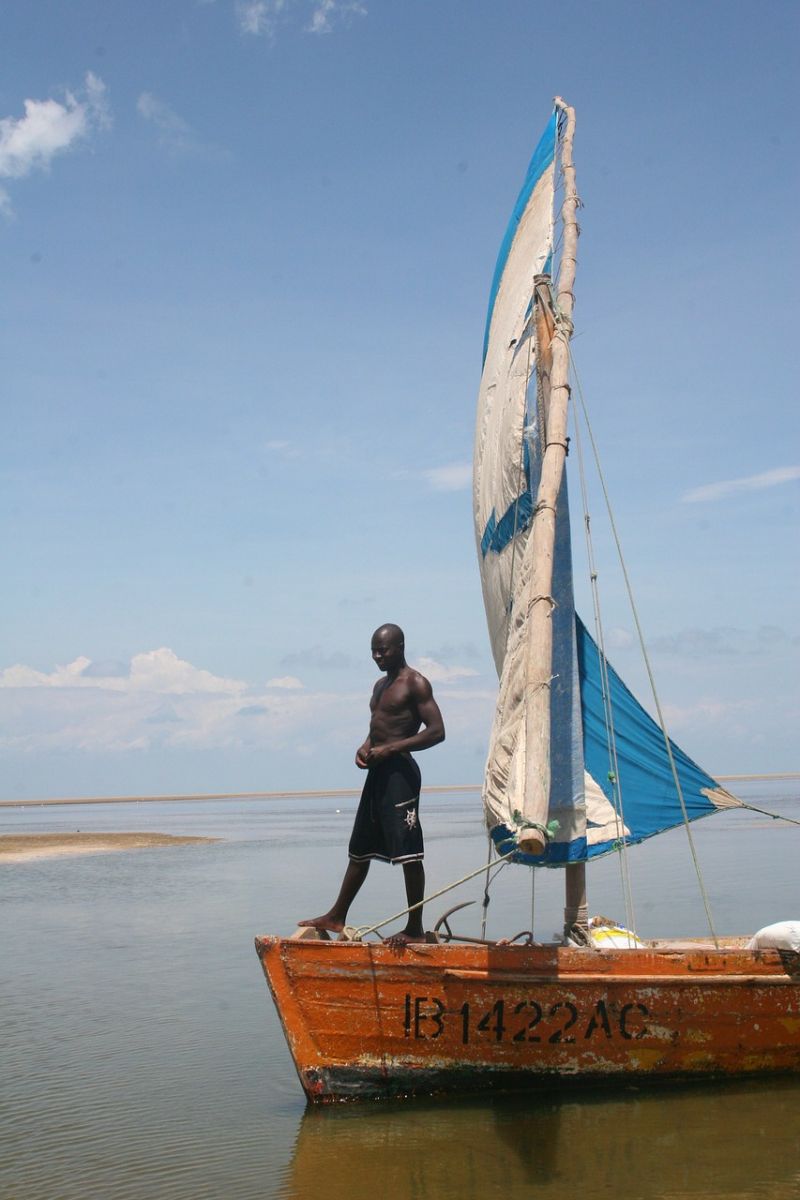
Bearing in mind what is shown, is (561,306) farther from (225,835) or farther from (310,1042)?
(225,835)

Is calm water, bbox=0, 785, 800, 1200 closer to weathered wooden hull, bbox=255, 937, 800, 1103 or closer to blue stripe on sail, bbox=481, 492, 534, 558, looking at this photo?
weathered wooden hull, bbox=255, 937, 800, 1103

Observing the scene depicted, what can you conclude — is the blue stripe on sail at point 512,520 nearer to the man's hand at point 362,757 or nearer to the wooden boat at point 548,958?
the wooden boat at point 548,958

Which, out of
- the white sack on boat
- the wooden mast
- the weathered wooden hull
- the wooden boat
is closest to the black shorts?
the wooden boat

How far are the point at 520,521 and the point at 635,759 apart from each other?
7.23 ft

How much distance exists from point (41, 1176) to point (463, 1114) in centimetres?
260

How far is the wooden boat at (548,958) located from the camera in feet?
23.7

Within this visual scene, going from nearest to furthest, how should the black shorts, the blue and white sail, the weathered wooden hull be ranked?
the weathered wooden hull
the black shorts
the blue and white sail

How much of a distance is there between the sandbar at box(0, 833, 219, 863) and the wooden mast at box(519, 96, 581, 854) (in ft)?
86.2

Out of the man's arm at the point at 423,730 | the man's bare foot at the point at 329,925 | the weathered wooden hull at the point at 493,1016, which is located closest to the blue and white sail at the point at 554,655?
the man's arm at the point at 423,730

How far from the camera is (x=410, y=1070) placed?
7.38 m

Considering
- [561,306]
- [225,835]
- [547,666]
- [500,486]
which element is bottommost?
[225,835]

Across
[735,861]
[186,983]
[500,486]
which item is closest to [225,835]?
[735,861]

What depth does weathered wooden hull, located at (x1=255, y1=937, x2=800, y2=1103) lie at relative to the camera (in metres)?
7.20

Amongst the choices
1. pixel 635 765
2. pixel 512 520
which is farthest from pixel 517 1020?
pixel 512 520
